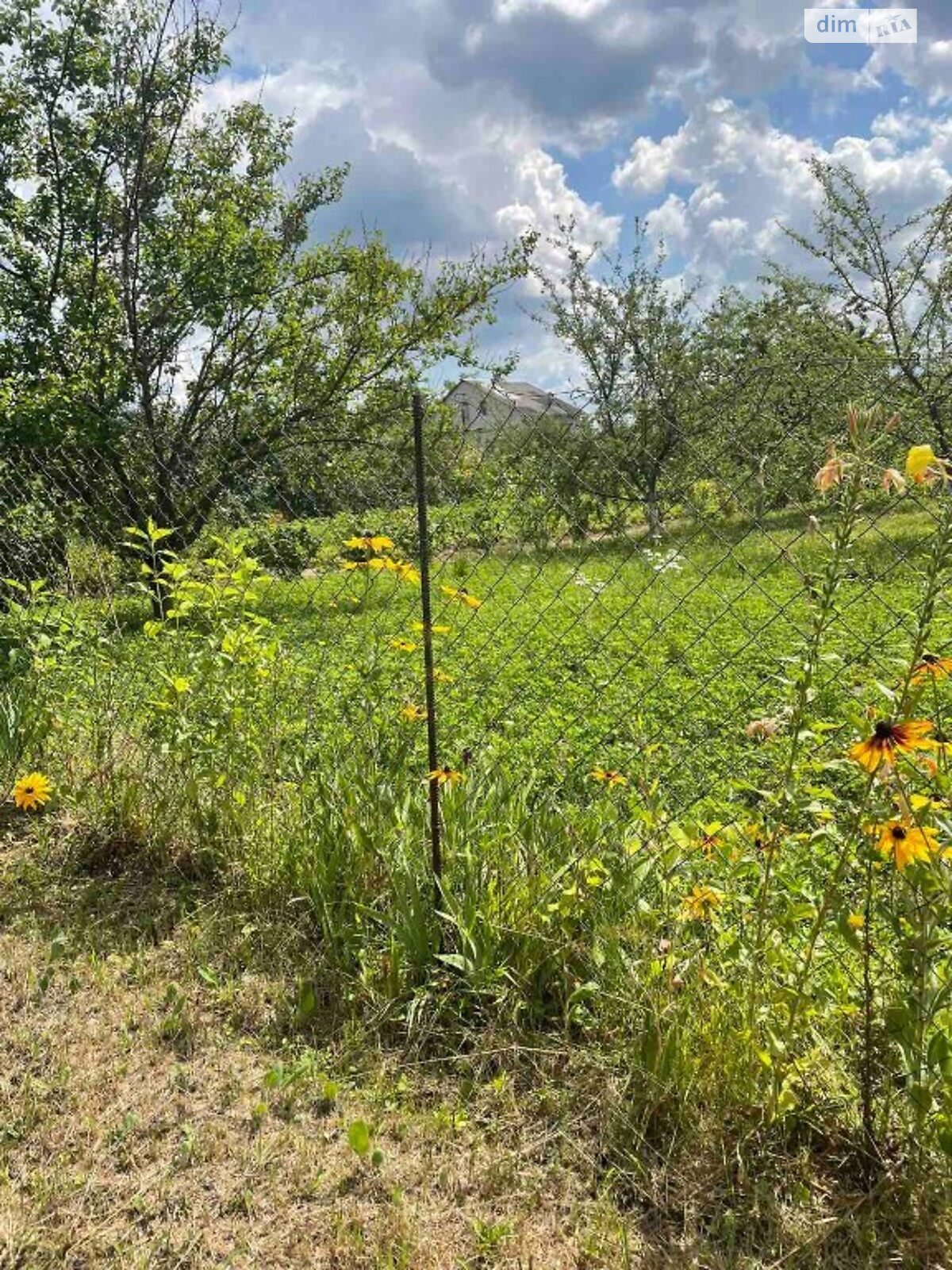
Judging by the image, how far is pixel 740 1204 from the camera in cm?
145

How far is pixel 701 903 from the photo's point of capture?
1.71 metres

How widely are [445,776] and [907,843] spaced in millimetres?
1176

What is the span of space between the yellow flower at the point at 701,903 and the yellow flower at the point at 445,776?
69 cm

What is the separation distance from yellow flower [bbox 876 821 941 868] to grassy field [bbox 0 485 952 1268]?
0.01 meters

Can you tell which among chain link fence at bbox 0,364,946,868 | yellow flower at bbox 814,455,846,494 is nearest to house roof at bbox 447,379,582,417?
chain link fence at bbox 0,364,946,868

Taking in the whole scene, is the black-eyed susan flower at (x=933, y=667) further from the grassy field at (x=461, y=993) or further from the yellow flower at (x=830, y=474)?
the yellow flower at (x=830, y=474)

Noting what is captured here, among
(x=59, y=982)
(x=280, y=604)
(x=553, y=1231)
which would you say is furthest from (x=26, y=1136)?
(x=280, y=604)

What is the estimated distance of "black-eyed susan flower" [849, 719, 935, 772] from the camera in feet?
4.14

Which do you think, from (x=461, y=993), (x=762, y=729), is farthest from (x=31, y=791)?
(x=762, y=729)

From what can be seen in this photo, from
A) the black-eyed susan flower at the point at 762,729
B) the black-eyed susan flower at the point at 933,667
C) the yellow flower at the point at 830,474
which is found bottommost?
the black-eyed susan flower at the point at 762,729

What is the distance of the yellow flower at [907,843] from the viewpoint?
1241 millimetres

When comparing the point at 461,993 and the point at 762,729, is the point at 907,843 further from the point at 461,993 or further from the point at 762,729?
the point at 461,993

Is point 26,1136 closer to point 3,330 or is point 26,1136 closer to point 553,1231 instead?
point 553,1231

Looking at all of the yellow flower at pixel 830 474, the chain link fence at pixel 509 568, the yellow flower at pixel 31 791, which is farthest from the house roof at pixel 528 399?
the yellow flower at pixel 31 791
